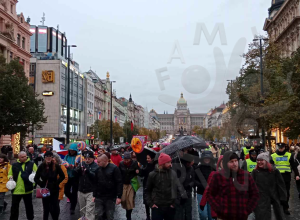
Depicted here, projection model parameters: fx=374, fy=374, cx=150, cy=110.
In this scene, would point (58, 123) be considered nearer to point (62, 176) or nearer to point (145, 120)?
point (62, 176)

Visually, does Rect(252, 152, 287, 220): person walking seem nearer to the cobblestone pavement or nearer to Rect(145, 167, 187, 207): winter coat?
Rect(145, 167, 187, 207): winter coat

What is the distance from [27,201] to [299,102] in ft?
61.2

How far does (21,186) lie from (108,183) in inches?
102

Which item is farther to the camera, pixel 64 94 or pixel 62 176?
pixel 64 94

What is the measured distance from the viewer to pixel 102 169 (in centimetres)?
801

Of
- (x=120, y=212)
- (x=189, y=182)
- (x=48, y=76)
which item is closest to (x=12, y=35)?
(x=48, y=76)

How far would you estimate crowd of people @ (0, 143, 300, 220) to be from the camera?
214 inches

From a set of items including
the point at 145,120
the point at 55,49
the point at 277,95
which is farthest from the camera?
the point at 145,120

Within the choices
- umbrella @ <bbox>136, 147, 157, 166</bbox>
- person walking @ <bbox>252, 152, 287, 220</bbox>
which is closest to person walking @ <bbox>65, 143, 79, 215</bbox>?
umbrella @ <bbox>136, 147, 157, 166</bbox>

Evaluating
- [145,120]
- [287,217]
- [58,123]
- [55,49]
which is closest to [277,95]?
[287,217]

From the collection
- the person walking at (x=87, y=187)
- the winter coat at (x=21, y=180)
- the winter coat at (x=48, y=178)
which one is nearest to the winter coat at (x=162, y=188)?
the person walking at (x=87, y=187)

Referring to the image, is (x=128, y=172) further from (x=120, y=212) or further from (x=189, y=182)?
(x=120, y=212)

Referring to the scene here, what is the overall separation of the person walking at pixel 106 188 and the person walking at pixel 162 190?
53.5 inches

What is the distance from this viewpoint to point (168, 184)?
6.68 meters
